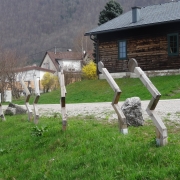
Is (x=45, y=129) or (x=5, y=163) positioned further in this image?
(x=45, y=129)

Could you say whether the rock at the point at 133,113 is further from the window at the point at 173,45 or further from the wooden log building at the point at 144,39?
the window at the point at 173,45

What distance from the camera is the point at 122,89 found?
2219 centimetres

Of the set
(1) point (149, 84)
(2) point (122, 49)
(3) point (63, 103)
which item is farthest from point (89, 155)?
(2) point (122, 49)

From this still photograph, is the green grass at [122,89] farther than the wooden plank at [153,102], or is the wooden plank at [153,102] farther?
the green grass at [122,89]

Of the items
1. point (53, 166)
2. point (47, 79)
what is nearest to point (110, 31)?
point (47, 79)

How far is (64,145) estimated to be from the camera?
261 inches

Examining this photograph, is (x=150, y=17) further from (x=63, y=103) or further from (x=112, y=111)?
(x=63, y=103)

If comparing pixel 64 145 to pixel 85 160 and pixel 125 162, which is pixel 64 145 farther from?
pixel 125 162

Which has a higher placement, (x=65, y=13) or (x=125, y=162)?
(x=65, y=13)

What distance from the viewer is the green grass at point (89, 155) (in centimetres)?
479

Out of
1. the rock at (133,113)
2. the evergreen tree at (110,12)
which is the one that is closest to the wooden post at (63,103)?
the rock at (133,113)

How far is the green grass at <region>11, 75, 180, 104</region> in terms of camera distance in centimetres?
1906

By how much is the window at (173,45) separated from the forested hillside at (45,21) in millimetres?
71888

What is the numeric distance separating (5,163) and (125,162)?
9.04 feet
